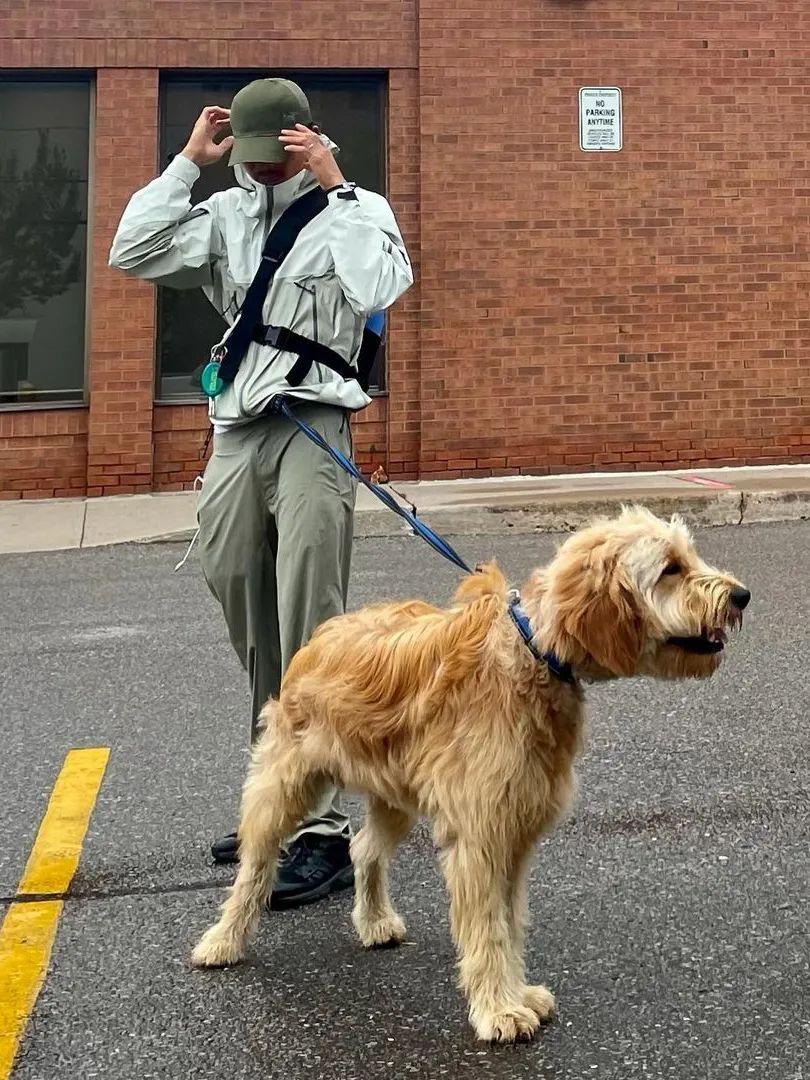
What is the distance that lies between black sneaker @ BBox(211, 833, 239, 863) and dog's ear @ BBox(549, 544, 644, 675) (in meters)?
1.72

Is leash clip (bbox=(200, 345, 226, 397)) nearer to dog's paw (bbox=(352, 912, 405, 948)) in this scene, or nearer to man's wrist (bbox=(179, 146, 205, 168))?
man's wrist (bbox=(179, 146, 205, 168))

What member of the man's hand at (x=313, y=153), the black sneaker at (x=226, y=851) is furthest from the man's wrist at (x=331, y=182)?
the black sneaker at (x=226, y=851)

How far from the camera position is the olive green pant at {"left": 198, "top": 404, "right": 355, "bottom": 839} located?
12.6 ft

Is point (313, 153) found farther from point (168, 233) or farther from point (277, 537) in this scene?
point (277, 537)

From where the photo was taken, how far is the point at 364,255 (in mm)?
3721

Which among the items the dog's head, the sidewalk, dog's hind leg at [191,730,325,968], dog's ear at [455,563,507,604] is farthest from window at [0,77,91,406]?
the dog's head

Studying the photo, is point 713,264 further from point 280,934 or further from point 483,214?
point 280,934

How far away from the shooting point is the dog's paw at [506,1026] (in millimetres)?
2936

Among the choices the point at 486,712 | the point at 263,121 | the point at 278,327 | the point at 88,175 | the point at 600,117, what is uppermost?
the point at 600,117

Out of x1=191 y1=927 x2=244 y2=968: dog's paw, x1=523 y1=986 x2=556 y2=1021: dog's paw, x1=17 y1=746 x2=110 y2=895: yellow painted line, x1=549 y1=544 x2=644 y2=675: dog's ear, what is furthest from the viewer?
x1=17 y1=746 x2=110 y2=895: yellow painted line

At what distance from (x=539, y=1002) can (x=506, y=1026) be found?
15 cm

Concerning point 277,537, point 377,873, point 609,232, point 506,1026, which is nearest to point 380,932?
point 377,873

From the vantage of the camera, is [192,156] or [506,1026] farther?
[192,156]

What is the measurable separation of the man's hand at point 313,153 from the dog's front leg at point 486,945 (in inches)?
79.4
